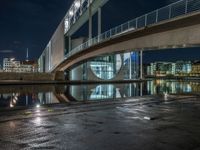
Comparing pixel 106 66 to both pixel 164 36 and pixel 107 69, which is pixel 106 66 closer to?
pixel 107 69

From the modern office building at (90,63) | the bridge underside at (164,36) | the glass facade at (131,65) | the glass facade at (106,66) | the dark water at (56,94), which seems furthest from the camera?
the glass facade at (131,65)

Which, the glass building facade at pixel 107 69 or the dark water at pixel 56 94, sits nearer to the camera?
the dark water at pixel 56 94

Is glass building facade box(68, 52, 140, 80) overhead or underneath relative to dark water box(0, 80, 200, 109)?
overhead

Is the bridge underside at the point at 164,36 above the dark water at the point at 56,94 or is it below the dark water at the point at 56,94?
above

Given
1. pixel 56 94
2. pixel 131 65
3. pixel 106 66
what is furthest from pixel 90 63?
pixel 56 94

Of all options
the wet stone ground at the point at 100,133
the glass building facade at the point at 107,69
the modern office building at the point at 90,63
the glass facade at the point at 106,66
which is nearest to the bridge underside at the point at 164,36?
the wet stone ground at the point at 100,133

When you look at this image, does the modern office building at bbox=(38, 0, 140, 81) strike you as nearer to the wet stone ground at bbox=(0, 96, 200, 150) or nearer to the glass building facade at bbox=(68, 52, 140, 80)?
the glass building facade at bbox=(68, 52, 140, 80)

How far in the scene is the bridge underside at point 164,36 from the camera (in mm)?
16766

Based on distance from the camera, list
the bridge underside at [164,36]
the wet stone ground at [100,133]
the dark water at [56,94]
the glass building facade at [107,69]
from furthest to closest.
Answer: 1. the glass building facade at [107,69]
2. the dark water at [56,94]
3. the bridge underside at [164,36]
4. the wet stone ground at [100,133]

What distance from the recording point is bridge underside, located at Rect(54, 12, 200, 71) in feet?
55.0

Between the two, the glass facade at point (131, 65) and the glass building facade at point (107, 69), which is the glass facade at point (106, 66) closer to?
the glass building facade at point (107, 69)

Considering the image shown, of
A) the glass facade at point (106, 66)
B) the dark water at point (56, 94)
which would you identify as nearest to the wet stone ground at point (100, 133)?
the dark water at point (56, 94)

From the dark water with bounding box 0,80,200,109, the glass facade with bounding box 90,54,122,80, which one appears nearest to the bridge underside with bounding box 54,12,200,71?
the dark water with bounding box 0,80,200,109

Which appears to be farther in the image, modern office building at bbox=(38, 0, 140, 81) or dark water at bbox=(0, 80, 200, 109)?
modern office building at bbox=(38, 0, 140, 81)
